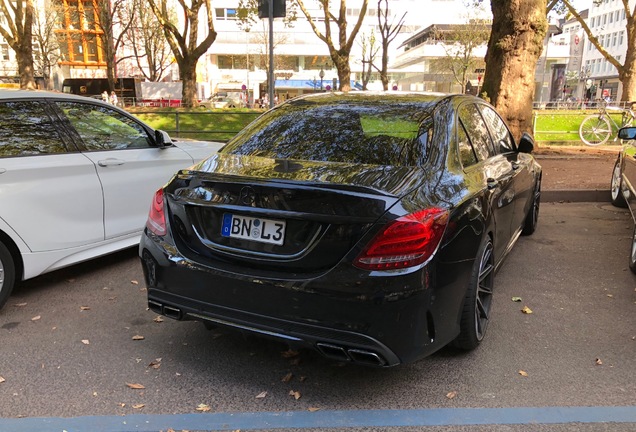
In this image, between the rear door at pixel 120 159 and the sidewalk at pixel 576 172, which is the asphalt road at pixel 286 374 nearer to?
the rear door at pixel 120 159

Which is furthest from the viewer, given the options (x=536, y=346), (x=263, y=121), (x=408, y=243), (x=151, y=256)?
(x=263, y=121)

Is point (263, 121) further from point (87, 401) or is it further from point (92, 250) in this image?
point (87, 401)

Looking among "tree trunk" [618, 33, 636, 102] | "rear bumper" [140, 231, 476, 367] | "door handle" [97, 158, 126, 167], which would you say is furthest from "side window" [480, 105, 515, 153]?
"tree trunk" [618, 33, 636, 102]

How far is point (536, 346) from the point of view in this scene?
11.4 feet

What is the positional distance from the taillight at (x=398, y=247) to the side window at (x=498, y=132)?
86.5 inches

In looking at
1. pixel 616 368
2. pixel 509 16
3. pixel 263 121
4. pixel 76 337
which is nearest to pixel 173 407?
pixel 76 337

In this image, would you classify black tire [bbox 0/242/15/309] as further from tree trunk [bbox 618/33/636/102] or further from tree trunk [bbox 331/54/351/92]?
tree trunk [bbox 618/33/636/102]

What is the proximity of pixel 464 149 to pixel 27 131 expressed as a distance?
3.34 meters

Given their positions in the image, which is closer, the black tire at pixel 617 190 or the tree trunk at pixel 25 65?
the black tire at pixel 617 190

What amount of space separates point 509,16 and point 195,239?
308 inches

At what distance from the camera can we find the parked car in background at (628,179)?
528 cm

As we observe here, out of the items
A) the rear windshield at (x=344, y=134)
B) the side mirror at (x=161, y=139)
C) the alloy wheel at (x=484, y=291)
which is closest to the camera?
the rear windshield at (x=344, y=134)

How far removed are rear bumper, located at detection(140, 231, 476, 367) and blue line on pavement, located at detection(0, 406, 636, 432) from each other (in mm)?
357

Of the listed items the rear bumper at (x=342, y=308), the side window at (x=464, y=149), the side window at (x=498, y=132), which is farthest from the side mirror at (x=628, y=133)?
the rear bumper at (x=342, y=308)
